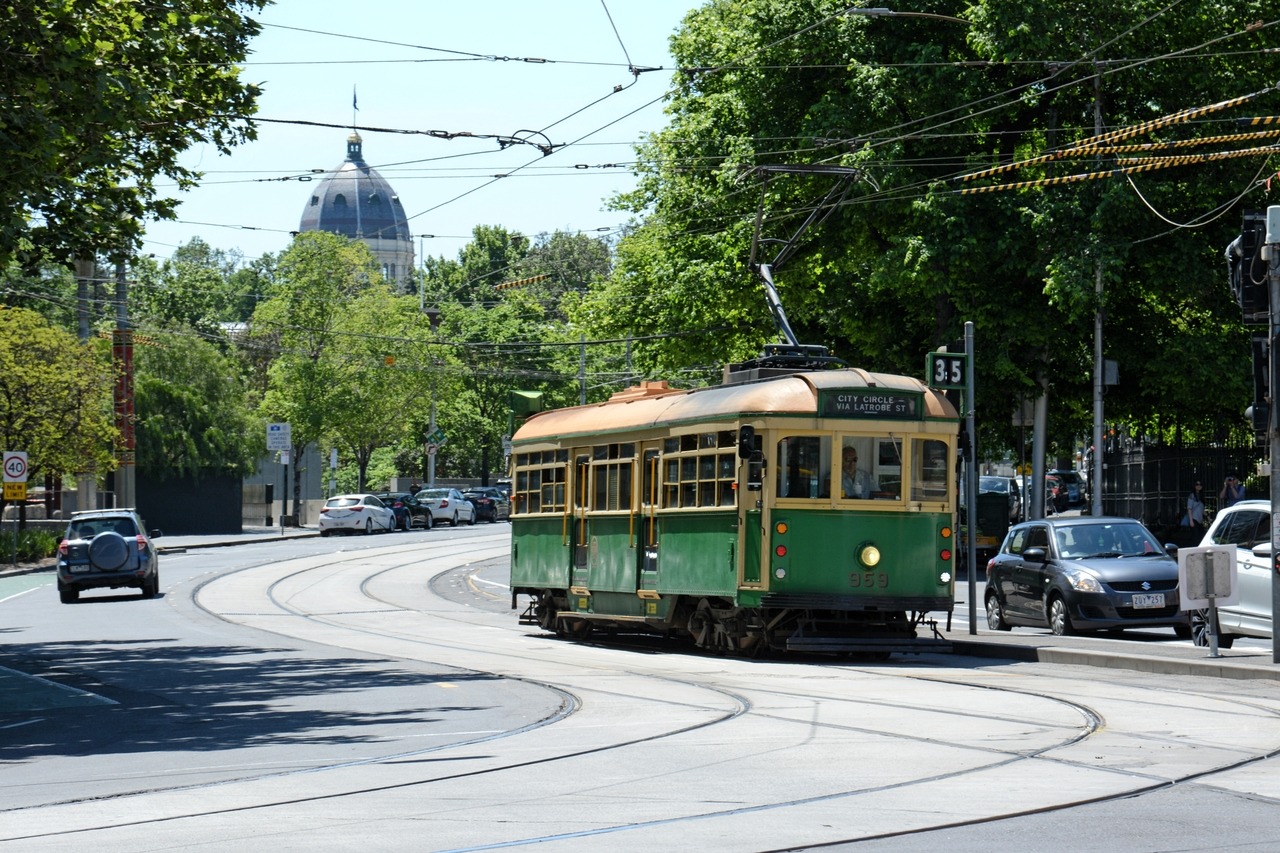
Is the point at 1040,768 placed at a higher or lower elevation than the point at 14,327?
lower

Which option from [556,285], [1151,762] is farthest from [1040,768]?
[556,285]

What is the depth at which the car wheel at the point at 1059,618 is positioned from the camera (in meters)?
22.3

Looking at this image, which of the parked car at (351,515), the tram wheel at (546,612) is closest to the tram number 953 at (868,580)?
the tram wheel at (546,612)

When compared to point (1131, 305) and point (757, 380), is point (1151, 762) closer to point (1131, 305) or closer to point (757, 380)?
point (757, 380)

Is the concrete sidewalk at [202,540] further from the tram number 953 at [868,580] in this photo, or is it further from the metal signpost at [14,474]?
the tram number 953 at [868,580]

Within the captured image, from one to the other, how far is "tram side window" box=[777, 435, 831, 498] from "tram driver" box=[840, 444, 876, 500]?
165mm

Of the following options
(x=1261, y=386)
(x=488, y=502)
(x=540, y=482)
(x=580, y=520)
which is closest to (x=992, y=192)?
(x=540, y=482)

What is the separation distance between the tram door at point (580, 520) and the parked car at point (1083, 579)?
538cm

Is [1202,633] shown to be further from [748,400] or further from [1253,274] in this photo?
[748,400]

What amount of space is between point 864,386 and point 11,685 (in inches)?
357

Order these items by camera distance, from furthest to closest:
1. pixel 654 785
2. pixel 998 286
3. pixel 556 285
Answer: pixel 556 285, pixel 998 286, pixel 654 785

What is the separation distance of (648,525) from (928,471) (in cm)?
352

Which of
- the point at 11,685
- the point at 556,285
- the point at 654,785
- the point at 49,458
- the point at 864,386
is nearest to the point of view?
the point at 654,785

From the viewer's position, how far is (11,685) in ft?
59.5
